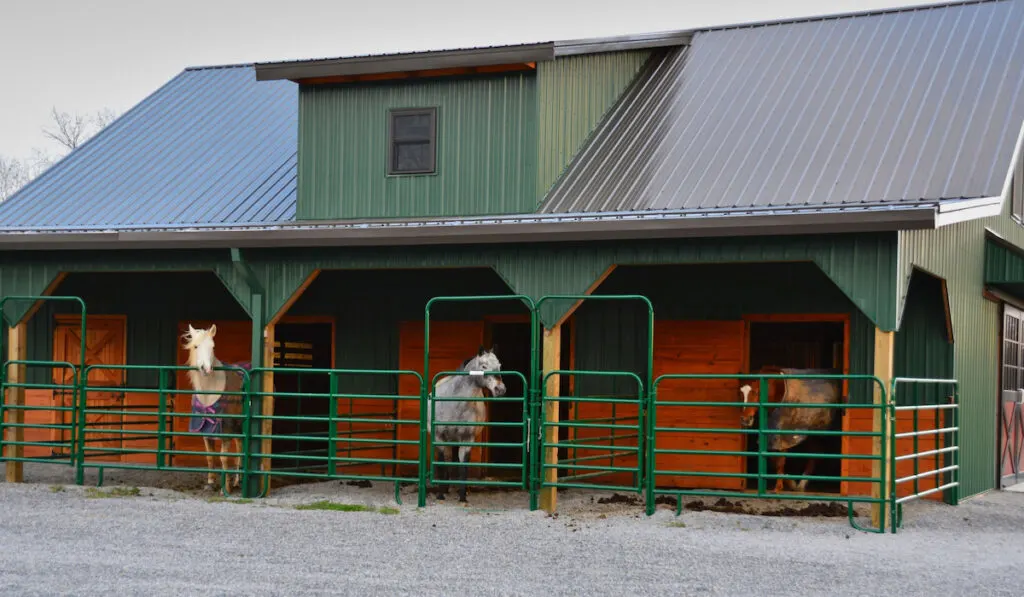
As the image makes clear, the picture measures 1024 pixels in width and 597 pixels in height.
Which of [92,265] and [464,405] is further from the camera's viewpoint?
[92,265]

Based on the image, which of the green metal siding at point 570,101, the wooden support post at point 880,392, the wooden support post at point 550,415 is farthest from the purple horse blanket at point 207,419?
the wooden support post at point 880,392

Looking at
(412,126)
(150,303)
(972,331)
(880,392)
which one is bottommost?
(880,392)

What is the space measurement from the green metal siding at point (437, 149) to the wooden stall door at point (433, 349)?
1.72m

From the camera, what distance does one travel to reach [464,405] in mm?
12906

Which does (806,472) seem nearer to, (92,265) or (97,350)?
(92,265)

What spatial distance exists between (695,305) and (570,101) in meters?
2.81

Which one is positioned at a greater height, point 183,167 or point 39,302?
point 183,167

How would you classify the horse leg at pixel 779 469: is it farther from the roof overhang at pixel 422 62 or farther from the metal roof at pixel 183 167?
the metal roof at pixel 183 167

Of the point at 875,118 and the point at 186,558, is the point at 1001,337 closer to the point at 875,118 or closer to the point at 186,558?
the point at 875,118

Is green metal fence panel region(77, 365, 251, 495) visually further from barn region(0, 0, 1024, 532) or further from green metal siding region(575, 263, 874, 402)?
green metal siding region(575, 263, 874, 402)

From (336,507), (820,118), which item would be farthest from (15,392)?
(820,118)

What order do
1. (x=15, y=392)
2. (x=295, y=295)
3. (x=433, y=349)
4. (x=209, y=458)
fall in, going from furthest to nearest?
(x=433, y=349) → (x=15, y=392) → (x=209, y=458) → (x=295, y=295)

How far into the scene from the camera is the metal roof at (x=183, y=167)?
1548 centimetres

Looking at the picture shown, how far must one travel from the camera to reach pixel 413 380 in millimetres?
15359
